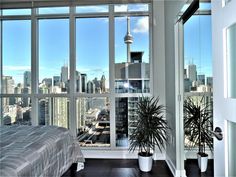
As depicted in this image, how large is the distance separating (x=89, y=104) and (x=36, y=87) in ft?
3.33

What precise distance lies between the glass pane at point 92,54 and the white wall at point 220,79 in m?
2.86

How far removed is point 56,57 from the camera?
4234 millimetres

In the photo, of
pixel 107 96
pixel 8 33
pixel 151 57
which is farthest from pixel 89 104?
pixel 8 33

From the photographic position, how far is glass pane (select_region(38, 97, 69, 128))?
4.20 meters

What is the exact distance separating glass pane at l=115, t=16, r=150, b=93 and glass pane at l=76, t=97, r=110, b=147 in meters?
0.43

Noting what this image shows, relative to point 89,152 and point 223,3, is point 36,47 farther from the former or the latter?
point 223,3

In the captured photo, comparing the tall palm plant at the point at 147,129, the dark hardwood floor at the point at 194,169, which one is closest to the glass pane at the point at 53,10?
the tall palm plant at the point at 147,129

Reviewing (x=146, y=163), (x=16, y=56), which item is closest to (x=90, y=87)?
(x=16, y=56)

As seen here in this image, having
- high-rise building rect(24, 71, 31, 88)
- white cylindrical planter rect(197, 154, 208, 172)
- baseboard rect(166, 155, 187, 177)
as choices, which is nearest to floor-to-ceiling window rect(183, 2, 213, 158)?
white cylindrical planter rect(197, 154, 208, 172)

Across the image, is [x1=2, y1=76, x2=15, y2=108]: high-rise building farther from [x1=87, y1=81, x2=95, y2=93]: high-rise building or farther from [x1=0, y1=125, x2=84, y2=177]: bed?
[x1=0, y1=125, x2=84, y2=177]: bed

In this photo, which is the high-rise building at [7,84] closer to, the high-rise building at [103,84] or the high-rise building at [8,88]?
the high-rise building at [8,88]

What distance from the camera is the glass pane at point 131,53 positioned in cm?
410

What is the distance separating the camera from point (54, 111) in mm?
4246

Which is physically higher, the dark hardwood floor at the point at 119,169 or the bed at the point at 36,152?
the bed at the point at 36,152
